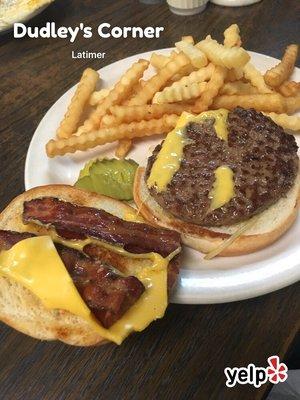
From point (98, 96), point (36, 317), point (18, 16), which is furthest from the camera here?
point (18, 16)

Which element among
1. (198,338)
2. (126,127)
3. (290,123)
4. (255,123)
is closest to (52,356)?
(198,338)

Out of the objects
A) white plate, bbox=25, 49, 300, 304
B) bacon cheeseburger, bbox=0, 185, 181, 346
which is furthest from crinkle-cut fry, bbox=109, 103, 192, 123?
bacon cheeseburger, bbox=0, 185, 181, 346

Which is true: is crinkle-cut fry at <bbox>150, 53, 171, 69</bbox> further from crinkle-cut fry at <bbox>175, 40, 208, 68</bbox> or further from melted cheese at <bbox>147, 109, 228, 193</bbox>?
melted cheese at <bbox>147, 109, 228, 193</bbox>

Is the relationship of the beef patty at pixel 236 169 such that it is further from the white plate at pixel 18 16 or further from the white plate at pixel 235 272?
the white plate at pixel 18 16

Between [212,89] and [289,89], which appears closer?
[212,89]

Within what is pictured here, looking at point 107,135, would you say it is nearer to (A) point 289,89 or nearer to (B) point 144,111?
(B) point 144,111

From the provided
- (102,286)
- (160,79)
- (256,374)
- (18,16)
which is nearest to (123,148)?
(160,79)

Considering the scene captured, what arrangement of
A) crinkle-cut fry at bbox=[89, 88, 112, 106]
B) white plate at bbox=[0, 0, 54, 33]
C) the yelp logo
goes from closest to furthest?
the yelp logo
crinkle-cut fry at bbox=[89, 88, 112, 106]
white plate at bbox=[0, 0, 54, 33]
